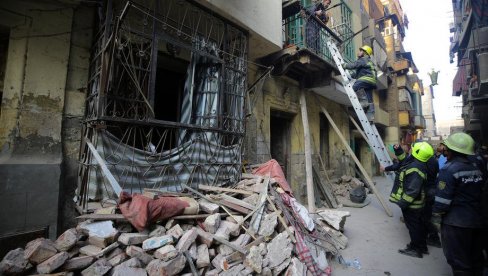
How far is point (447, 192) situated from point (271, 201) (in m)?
2.33

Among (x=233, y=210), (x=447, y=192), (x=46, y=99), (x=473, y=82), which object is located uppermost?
(x=473, y=82)

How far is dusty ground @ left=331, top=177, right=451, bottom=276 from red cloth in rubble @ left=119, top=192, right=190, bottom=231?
101 inches

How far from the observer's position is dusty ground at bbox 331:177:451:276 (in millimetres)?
3721

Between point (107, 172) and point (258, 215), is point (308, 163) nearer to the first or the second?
point (258, 215)

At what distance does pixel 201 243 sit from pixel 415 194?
12.0 feet

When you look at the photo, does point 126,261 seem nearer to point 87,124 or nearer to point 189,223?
point 189,223

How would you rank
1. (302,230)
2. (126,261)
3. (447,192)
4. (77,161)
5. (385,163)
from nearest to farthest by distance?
(126,261) → (447,192) → (77,161) → (302,230) → (385,163)

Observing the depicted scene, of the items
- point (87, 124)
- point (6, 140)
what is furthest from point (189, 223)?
point (6, 140)

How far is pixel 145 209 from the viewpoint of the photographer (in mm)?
2754

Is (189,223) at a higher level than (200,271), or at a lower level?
higher

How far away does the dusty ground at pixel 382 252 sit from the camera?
372 centimetres

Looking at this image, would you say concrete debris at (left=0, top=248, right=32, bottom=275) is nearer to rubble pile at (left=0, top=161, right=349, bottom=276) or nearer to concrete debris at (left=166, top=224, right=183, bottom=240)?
rubble pile at (left=0, top=161, right=349, bottom=276)

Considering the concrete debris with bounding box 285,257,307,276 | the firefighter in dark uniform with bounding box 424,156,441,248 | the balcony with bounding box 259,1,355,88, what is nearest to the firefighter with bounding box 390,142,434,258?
the firefighter in dark uniform with bounding box 424,156,441,248

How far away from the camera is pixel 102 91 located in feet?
10.5
